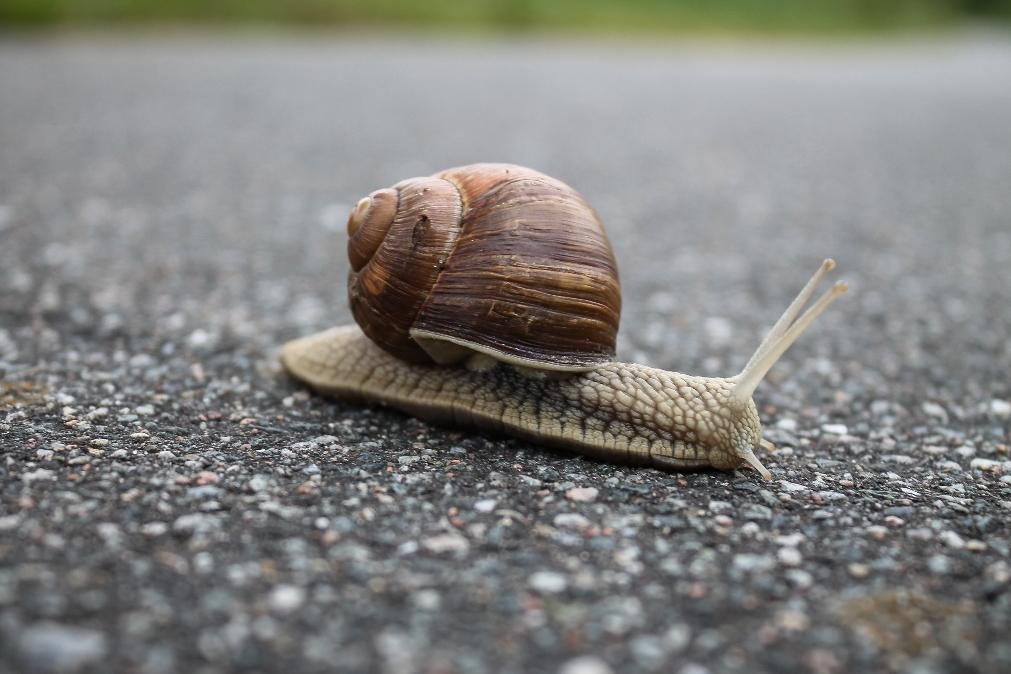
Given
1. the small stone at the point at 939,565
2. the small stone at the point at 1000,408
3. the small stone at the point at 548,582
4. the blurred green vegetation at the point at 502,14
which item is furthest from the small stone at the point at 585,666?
the blurred green vegetation at the point at 502,14

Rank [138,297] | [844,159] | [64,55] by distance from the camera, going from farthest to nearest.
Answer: [64,55], [844,159], [138,297]

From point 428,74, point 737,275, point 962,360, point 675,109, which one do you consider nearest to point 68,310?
point 737,275

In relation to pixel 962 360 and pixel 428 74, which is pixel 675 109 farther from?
pixel 962 360

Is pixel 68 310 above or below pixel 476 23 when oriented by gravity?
below

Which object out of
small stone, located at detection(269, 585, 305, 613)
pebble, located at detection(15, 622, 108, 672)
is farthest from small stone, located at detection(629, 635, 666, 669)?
pebble, located at detection(15, 622, 108, 672)

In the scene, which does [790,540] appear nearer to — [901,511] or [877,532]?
[877,532]

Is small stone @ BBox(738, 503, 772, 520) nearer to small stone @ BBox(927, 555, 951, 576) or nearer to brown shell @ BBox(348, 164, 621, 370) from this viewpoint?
small stone @ BBox(927, 555, 951, 576)

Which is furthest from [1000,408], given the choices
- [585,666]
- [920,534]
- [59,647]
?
[59,647]

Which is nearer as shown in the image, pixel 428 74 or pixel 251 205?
pixel 251 205
